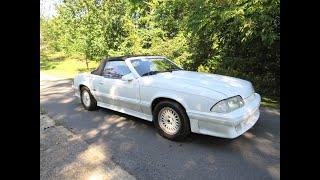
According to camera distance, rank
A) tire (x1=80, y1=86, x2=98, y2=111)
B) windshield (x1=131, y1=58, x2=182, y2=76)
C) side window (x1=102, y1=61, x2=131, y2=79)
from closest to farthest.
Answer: windshield (x1=131, y1=58, x2=182, y2=76), side window (x1=102, y1=61, x2=131, y2=79), tire (x1=80, y1=86, x2=98, y2=111)

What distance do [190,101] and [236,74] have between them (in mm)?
5993

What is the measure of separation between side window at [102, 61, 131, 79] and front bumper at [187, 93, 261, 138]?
78.4 inches

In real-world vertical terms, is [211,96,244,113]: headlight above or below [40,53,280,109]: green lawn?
below

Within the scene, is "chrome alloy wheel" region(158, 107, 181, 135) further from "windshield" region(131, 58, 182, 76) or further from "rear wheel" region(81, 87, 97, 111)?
"rear wheel" region(81, 87, 97, 111)

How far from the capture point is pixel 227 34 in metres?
10.4

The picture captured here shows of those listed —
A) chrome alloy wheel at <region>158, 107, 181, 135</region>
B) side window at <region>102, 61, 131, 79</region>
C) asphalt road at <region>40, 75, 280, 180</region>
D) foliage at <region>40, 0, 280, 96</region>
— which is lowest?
asphalt road at <region>40, 75, 280, 180</region>

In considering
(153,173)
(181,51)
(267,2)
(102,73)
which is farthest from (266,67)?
(153,173)

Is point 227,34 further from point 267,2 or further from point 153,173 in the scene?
point 153,173

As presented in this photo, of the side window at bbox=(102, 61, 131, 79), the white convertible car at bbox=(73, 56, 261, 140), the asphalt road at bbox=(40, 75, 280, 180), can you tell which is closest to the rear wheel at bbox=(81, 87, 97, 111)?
the white convertible car at bbox=(73, 56, 261, 140)

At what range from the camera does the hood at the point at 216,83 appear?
491 centimetres

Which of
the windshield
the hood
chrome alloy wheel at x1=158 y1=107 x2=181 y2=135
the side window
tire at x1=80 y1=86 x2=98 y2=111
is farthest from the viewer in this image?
tire at x1=80 y1=86 x2=98 y2=111

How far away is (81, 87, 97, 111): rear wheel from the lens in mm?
7250

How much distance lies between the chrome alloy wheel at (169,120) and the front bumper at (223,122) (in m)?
0.31
